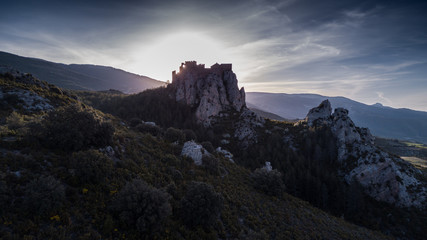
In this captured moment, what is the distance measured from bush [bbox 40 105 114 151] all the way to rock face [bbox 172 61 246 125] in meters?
60.8

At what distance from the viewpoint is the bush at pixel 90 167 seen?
12.2 metres

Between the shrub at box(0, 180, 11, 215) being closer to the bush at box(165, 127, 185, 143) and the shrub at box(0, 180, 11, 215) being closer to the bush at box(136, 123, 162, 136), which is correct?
the bush at box(165, 127, 185, 143)

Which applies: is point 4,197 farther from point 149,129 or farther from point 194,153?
point 149,129

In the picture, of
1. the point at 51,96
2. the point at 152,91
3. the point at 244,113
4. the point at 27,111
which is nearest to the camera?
the point at 27,111

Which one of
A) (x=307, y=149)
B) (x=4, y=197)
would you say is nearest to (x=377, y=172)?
(x=307, y=149)

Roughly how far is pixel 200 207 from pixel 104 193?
290 inches

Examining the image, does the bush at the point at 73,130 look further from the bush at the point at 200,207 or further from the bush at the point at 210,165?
the bush at the point at 210,165

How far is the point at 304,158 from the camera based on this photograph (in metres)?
55.4

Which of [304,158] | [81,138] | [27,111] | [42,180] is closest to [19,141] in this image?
[81,138]

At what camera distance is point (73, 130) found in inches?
584

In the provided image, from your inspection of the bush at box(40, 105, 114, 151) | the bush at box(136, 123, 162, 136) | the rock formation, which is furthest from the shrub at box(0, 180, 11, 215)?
the rock formation

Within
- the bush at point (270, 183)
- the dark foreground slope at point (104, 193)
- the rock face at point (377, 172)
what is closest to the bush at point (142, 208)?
the dark foreground slope at point (104, 193)

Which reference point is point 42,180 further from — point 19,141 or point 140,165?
point 140,165

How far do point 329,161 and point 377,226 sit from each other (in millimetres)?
20877
